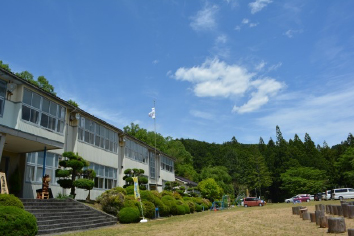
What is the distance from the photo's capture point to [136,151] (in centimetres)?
3188

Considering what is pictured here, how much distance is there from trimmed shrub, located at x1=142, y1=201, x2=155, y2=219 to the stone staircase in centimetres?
312

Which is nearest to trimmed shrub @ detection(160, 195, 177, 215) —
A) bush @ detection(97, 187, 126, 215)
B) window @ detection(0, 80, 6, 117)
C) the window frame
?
bush @ detection(97, 187, 126, 215)

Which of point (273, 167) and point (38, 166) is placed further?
point (273, 167)

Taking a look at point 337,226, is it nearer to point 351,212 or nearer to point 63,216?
point 351,212

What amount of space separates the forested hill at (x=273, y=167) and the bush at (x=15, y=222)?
5143 cm

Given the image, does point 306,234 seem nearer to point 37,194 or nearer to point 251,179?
point 37,194

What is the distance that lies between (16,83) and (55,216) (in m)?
7.08

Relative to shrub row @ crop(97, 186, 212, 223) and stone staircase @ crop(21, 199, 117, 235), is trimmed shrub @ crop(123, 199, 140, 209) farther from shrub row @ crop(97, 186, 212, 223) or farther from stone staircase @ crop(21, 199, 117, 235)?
stone staircase @ crop(21, 199, 117, 235)

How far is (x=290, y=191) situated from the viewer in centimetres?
5972

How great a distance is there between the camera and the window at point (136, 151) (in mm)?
29706

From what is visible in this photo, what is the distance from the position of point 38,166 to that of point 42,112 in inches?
120

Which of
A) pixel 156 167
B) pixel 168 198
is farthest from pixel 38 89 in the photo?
pixel 156 167

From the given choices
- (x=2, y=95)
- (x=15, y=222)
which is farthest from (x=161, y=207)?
(x=15, y=222)

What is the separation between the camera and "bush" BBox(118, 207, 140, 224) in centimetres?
1686
